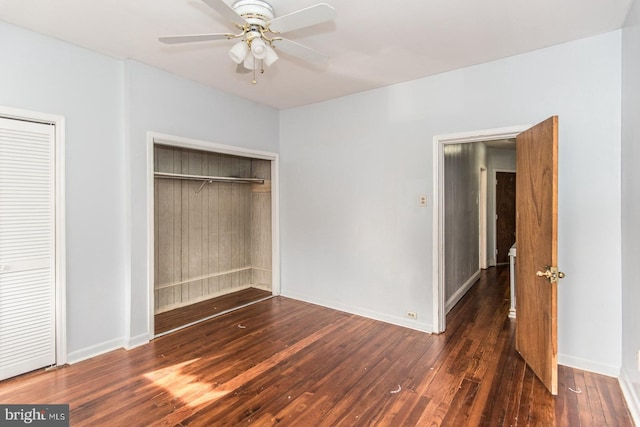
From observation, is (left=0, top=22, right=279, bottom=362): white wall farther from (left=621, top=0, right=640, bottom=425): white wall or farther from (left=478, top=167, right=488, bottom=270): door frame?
(left=478, top=167, right=488, bottom=270): door frame

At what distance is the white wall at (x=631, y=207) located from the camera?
2.14 m

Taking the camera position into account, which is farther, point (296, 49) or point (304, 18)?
point (296, 49)

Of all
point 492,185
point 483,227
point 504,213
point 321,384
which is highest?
point 492,185

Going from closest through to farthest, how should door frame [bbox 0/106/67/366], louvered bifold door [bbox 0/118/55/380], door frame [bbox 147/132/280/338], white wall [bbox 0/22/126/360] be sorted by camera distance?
louvered bifold door [bbox 0/118/55/380] → white wall [bbox 0/22/126/360] → door frame [bbox 0/106/67/366] → door frame [bbox 147/132/280/338]

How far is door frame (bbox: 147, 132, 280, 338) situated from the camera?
3250mm

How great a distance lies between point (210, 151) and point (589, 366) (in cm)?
412

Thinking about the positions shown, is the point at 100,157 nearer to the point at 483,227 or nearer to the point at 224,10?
the point at 224,10

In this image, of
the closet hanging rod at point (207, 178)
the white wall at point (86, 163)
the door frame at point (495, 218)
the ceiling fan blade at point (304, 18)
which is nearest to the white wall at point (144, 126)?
the white wall at point (86, 163)

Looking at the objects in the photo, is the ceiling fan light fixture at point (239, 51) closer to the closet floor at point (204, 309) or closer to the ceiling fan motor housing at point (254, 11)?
the ceiling fan motor housing at point (254, 11)

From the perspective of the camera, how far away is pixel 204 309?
426cm

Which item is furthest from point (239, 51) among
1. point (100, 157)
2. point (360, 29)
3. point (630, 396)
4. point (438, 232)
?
point (630, 396)

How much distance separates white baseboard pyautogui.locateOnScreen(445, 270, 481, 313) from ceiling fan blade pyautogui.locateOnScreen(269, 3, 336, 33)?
11.6 ft

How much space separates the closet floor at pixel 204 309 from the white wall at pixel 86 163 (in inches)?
26.5

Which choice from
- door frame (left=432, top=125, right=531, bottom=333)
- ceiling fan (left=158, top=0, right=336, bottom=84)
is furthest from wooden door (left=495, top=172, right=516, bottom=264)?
ceiling fan (left=158, top=0, right=336, bottom=84)
